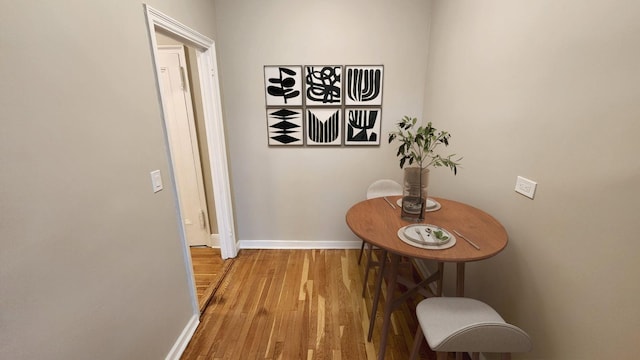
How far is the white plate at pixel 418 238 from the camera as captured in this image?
1202mm

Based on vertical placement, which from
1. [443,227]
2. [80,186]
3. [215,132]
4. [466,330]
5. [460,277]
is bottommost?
[460,277]

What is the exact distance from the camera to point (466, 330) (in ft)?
2.93

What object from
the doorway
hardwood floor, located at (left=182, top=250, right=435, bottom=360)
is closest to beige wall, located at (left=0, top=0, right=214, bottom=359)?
hardwood floor, located at (left=182, top=250, right=435, bottom=360)

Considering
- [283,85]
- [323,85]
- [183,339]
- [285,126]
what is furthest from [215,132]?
[183,339]

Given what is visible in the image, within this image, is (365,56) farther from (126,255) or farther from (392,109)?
(126,255)

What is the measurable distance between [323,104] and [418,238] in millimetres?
1661

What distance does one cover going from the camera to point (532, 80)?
3.98 ft

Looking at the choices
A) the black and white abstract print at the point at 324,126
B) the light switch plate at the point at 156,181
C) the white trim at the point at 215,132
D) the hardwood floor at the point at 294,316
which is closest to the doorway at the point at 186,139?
the white trim at the point at 215,132

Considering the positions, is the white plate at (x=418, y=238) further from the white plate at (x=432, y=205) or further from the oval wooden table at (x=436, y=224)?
the white plate at (x=432, y=205)

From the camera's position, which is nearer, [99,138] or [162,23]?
[99,138]

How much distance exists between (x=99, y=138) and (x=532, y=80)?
2005 mm

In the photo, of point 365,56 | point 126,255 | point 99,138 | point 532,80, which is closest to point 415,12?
point 365,56

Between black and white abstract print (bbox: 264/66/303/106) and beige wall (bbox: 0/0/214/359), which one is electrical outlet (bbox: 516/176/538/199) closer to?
black and white abstract print (bbox: 264/66/303/106)

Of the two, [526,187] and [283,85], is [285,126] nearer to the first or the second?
[283,85]
